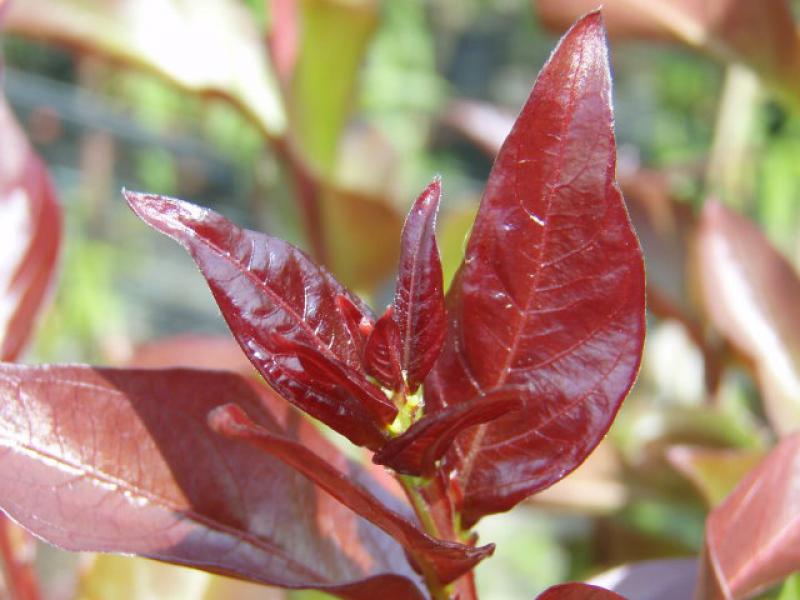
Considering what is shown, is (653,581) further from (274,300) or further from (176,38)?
(176,38)

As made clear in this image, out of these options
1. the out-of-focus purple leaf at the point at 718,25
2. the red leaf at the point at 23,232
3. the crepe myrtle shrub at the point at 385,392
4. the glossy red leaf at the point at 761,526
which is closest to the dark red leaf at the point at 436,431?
the crepe myrtle shrub at the point at 385,392

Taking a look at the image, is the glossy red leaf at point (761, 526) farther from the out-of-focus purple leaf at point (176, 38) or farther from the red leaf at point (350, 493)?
the out-of-focus purple leaf at point (176, 38)

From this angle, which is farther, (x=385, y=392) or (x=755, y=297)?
(x=755, y=297)

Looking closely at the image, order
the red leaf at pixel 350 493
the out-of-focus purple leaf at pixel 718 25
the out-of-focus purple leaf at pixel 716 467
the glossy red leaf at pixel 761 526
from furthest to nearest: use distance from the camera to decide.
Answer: the out-of-focus purple leaf at pixel 718 25
the out-of-focus purple leaf at pixel 716 467
the glossy red leaf at pixel 761 526
the red leaf at pixel 350 493

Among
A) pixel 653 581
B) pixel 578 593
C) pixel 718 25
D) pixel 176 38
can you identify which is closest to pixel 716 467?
pixel 653 581

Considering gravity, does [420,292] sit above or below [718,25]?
below

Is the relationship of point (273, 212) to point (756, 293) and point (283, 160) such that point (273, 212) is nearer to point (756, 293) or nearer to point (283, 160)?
point (283, 160)

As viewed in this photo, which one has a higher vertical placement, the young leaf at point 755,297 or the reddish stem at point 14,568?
the young leaf at point 755,297

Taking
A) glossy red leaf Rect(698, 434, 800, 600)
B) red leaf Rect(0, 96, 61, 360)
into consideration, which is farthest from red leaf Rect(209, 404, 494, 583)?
red leaf Rect(0, 96, 61, 360)
